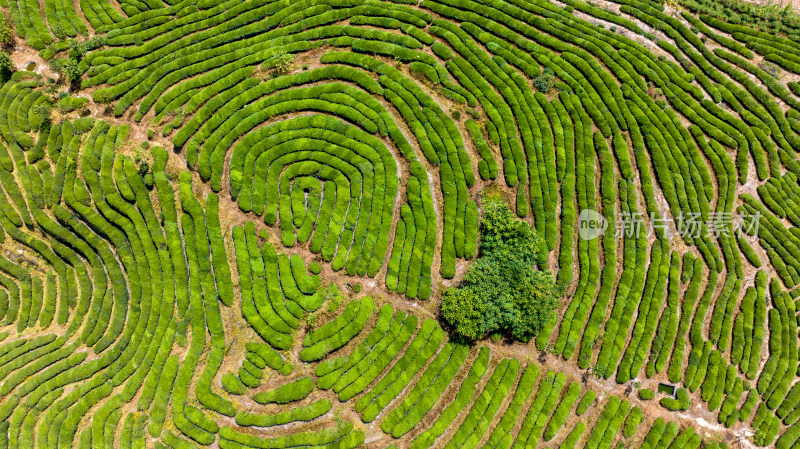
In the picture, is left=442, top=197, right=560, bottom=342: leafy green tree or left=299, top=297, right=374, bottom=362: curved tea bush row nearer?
left=442, top=197, right=560, bottom=342: leafy green tree

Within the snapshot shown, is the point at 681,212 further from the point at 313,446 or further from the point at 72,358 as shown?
the point at 72,358

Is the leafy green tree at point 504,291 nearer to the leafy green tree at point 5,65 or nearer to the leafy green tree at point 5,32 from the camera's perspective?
the leafy green tree at point 5,65

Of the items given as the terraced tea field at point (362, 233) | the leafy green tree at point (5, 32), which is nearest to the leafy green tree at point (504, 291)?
the terraced tea field at point (362, 233)

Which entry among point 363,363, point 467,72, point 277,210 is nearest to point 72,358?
point 277,210

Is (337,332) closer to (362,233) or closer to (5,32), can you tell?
(362,233)

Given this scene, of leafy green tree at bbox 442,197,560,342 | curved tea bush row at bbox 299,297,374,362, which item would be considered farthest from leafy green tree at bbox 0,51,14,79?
leafy green tree at bbox 442,197,560,342

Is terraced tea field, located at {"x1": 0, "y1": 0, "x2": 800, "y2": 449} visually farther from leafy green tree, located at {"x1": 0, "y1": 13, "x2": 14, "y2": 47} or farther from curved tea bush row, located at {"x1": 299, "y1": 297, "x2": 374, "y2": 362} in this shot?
leafy green tree, located at {"x1": 0, "y1": 13, "x2": 14, "y2": 47}

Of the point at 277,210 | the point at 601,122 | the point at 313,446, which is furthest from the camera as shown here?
the point at 601,122
